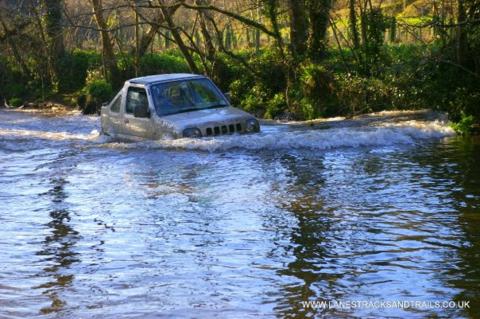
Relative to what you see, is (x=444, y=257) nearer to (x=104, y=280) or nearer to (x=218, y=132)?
(x=104, y=280)

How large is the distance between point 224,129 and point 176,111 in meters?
1.07

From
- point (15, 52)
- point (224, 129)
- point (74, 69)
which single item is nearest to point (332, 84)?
point (224, 129)

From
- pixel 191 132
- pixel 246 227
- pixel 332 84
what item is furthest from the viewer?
pixel 332 84

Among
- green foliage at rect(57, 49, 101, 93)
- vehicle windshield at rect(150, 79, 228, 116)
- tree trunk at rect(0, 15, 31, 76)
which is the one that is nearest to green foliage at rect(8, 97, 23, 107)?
green foliage at rect(57, 49, 101, 93)

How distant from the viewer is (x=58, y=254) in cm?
875

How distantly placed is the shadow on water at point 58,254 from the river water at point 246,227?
0.08ft

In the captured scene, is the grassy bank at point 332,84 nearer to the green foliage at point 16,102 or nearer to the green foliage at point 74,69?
the green foliage at point 74,69

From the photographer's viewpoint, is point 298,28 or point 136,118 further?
point 298,28

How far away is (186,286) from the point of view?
739 centimetres

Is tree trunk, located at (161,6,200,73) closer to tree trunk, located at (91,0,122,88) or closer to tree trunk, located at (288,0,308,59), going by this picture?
tree trunk, located at (288,0,308,59)

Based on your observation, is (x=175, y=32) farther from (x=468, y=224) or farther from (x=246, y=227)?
(x=468, y=224)

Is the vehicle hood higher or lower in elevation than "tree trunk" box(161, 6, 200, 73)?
lower

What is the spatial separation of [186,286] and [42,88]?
26981mm

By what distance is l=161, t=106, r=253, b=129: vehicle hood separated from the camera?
49.6 feet
